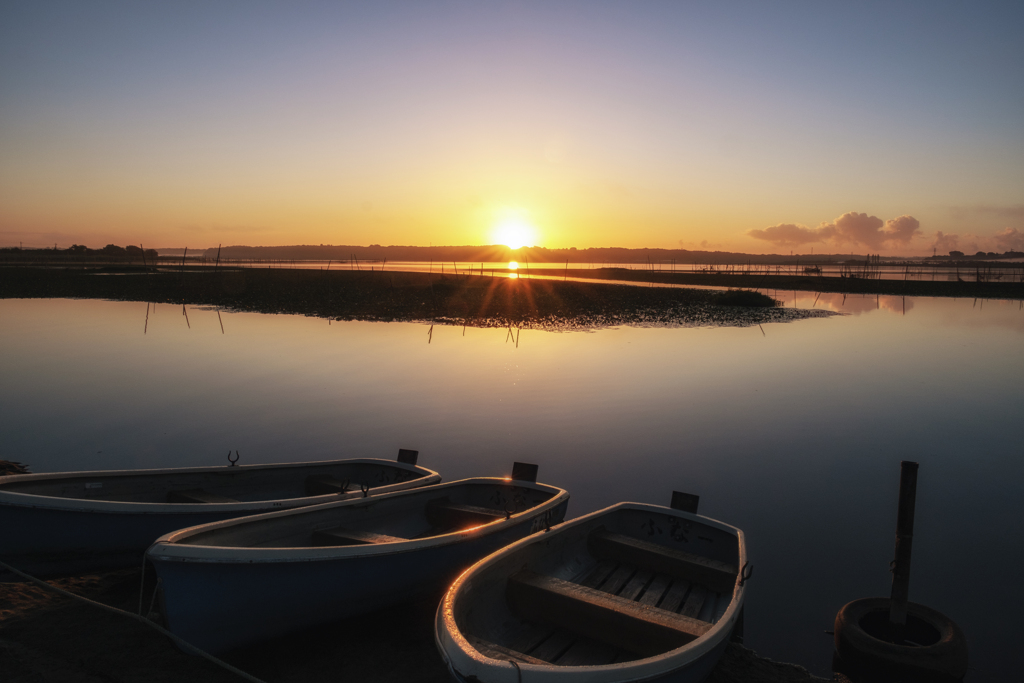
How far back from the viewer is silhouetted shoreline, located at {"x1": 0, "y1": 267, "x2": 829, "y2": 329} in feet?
100

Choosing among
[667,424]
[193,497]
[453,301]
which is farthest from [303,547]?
[453,301]

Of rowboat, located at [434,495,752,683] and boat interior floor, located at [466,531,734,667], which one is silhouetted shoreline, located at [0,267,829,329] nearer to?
rowboat, located at [434,495,752,683]

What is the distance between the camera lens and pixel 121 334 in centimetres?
2358

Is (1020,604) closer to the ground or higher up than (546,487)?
closer to the ground

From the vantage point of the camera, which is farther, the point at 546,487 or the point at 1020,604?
the point at 546,487

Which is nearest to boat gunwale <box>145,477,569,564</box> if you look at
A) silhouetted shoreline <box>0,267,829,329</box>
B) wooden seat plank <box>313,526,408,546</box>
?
wooden seat plank <box>313,526,408,546</box>

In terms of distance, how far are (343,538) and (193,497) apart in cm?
231

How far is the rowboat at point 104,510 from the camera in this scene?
5648mm

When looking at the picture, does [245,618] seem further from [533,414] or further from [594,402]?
[594,402]

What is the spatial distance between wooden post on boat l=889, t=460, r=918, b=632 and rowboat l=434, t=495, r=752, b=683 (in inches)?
52.0

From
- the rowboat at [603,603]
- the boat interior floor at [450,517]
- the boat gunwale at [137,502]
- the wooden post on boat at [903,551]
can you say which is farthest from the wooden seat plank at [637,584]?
the boat gunwale at [137,502]

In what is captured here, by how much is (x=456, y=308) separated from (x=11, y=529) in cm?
2929

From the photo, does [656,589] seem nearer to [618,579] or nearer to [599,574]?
[618,579]

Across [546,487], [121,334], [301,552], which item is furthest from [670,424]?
[121,334]
